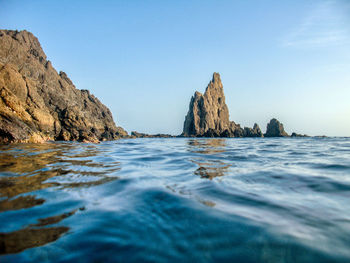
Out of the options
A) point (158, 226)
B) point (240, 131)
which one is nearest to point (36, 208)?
point (158, 226)

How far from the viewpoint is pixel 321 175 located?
4.60 m

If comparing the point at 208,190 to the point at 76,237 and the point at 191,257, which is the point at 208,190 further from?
the point at 76,237

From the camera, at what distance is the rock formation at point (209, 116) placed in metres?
98.9

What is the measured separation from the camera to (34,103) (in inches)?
1136

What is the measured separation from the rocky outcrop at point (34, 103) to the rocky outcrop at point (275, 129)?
86383 millimetres

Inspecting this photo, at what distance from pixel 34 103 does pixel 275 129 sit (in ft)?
350

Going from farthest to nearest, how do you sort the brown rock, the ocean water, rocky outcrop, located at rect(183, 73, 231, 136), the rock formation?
rocky outcrop, located at rect(183, 73, 231, 136) < the brown rock < the rock formation < the ocean water

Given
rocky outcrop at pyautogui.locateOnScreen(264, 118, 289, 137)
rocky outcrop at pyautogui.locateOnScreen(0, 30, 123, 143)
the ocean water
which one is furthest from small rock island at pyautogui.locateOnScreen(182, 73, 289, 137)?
the ocean water

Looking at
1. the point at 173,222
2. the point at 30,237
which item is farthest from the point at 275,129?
the point at 30,237

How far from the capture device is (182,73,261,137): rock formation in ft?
324

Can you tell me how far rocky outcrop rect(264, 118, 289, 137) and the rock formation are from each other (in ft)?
32.1

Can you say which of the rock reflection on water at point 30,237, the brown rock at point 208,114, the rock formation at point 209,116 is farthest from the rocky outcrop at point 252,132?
the rock reflection on water at point 30,237

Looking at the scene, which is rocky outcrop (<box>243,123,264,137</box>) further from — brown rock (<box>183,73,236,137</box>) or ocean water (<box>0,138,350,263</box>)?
ocean water (<box>0,138,350,263</box>)

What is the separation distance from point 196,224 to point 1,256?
1.74m
